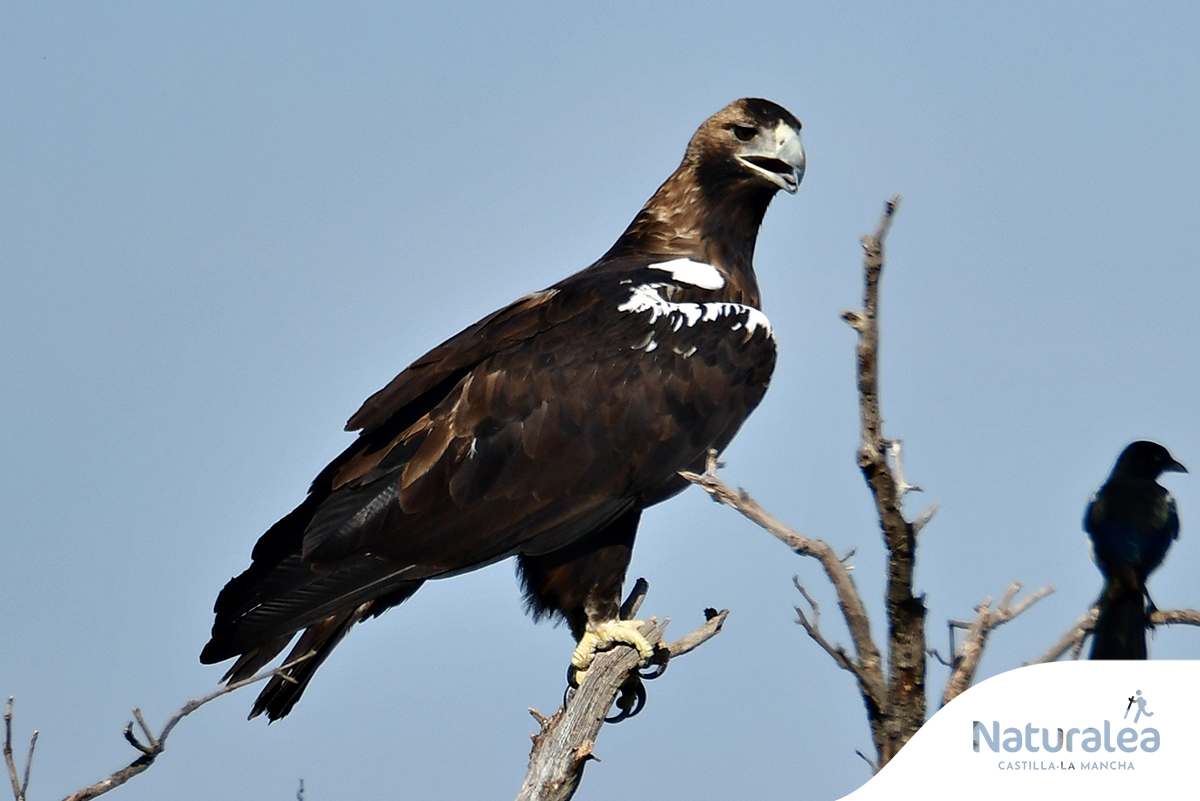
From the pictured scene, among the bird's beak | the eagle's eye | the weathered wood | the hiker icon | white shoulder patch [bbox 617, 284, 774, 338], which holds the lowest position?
the hiker icon

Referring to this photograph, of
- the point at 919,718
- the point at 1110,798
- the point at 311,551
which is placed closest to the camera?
the point at 1110,798

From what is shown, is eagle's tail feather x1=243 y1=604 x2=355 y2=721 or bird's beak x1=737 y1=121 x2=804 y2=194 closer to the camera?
eagle's tail feather x1=243 y1=604 x2=355 y2=721

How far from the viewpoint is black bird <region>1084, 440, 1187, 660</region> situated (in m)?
6.87

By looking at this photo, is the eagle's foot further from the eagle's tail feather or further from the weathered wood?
the eagle's tail feather

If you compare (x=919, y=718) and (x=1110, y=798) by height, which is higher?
(x=919, y=718)

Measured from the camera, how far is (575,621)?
7.66 meters

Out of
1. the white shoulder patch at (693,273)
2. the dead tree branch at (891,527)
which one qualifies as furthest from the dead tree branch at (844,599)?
the white shoulder patch at (693,273)

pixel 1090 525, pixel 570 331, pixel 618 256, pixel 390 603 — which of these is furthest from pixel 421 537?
pixel 1090 525

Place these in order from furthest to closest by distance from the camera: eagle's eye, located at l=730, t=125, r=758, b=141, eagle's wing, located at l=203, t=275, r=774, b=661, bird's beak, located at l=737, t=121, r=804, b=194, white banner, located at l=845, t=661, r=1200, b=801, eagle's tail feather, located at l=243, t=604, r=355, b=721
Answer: eagle's eye, located at l=730, t=125, r=758, b=141, bird's beak, located at l=737, t=121, r=804, b=194, eagle's wing, located at l=203, t=275, r=774, b=661, eagle's tail feather, located at l=243, t=604, r=355, b=721, white banner, located at l=845, t=661, r=1200, b=801

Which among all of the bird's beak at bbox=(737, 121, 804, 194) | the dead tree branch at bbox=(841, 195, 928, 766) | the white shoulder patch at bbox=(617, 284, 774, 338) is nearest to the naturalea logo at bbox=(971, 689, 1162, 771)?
the dead tree branch at bbox=(841, 195, 928, 766)

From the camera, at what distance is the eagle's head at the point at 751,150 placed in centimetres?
865

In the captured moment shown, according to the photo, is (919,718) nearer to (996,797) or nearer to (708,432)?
(996,797)

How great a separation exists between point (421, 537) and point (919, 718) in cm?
227

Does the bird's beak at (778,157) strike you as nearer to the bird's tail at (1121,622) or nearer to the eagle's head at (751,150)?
the eagle's head at (751,150)
